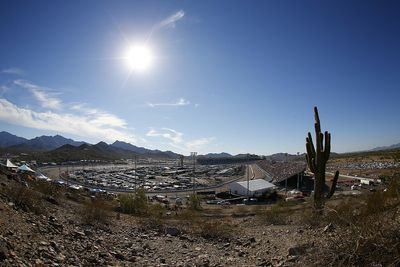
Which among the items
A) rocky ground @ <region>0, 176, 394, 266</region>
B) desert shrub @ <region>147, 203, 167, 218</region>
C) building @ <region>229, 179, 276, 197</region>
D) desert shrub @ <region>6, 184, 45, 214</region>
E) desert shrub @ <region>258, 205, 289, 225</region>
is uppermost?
desert shrub @ <region>6, 184, 45, 214</region>

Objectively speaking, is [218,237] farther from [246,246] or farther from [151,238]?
[151,238]

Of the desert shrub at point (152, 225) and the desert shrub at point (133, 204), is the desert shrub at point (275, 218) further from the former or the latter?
the desert shrub at point (133, 204)

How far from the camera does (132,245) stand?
12492 mm

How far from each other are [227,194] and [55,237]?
176 feet

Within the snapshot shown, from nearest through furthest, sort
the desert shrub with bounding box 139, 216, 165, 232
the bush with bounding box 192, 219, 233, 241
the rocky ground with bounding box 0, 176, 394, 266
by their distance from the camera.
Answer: the rocky ground with bounding box 0, 176, 394, 266
the bush with bounding box 192, 219, 233, 241
the desert shrub with bounding box 139, 216, 165, 232

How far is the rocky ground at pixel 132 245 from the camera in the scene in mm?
7982

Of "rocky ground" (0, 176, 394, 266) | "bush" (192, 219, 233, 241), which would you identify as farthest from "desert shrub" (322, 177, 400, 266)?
"bush" (192, 219, 233, 241)

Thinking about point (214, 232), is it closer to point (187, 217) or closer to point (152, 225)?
point (152, 225)

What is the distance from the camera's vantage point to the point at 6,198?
12.5 meters

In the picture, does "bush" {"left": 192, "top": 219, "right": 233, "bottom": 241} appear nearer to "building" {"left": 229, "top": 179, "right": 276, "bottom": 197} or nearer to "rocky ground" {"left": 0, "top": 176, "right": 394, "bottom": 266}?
"rocky ground" {"left": 0, "top": 176, "right": 394, "bottom": 266}

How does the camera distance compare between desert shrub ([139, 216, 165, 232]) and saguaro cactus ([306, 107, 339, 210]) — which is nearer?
desert shrub ([139, 216, 165, 232])

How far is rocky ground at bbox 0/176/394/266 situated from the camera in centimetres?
798

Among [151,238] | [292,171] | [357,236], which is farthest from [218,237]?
[292,171]

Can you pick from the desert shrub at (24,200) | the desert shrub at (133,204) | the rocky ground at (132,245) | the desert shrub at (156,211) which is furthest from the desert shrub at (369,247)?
the desert shrub at (133,204)
